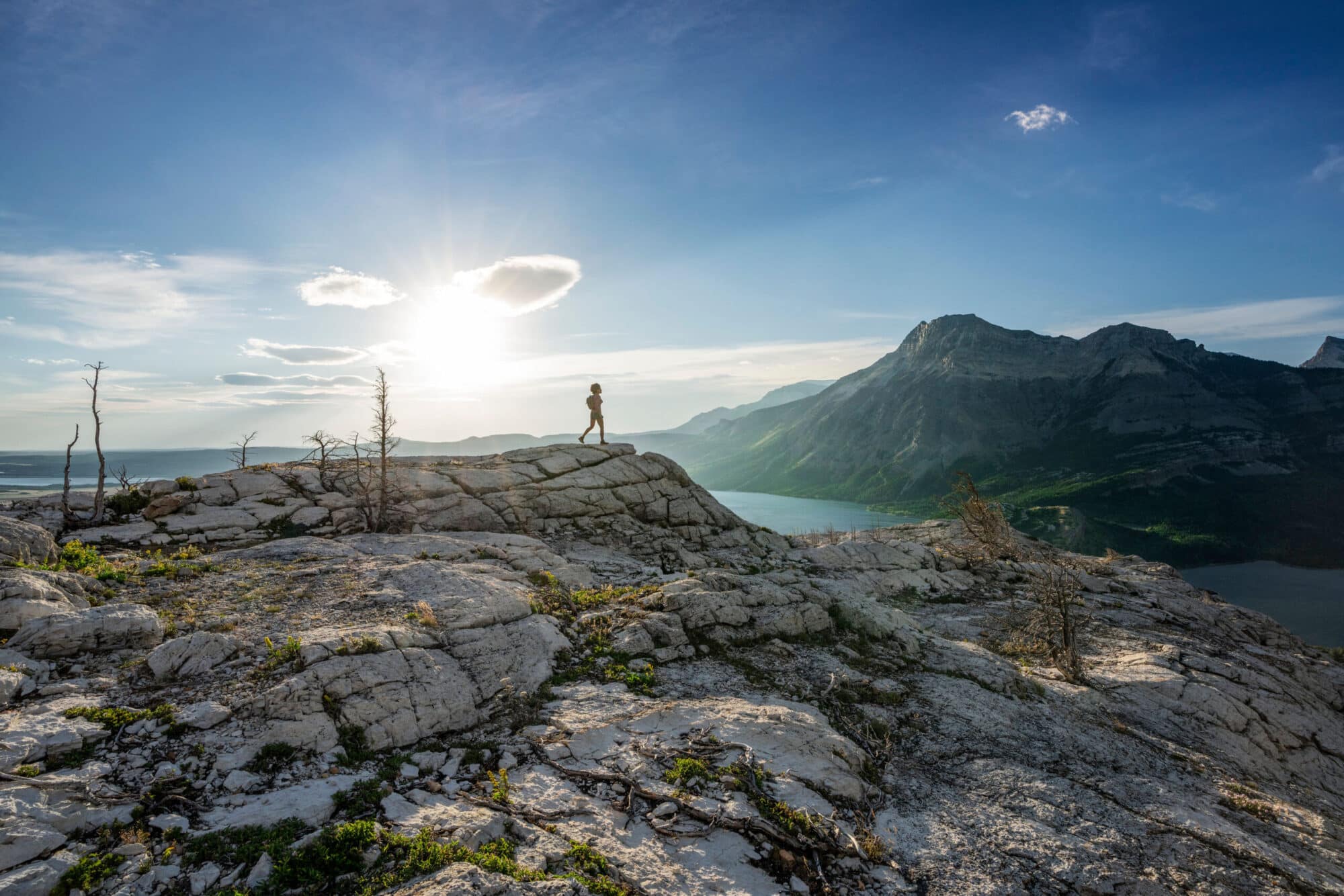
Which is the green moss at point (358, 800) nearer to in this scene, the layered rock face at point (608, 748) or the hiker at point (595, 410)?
the layered rock face at point (608, 748)

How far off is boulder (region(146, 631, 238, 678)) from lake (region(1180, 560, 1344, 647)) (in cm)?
12078

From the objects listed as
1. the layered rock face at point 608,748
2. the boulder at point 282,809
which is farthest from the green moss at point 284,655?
the boulder at point 282,809

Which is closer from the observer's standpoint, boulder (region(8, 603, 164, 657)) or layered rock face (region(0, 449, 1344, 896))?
layered rock face (region(0, 449, 1344, 896))

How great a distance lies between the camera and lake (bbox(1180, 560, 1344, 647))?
306 feet

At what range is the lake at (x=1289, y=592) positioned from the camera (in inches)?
3671

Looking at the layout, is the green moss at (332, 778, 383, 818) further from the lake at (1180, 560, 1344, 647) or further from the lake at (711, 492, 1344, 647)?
the lake at (1180, 560, 1344, 647)

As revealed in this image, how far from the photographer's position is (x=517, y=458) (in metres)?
35.8

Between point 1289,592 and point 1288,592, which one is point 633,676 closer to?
point 1289,592

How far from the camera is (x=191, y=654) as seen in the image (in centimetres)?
1186

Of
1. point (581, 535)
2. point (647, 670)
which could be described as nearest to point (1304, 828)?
point (647, 670)

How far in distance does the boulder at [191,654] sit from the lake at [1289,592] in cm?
12078

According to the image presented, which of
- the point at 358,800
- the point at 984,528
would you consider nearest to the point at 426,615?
the point at 358,800

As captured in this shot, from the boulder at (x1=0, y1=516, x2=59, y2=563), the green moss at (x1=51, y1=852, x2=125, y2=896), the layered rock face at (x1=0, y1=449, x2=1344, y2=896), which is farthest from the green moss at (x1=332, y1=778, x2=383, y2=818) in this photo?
the boulder at (x1=0, y1=516, x2=59, y2=563)

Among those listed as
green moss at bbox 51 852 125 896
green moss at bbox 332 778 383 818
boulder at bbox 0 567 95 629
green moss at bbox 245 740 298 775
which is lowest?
green moss at bbox 332 778 383 818
